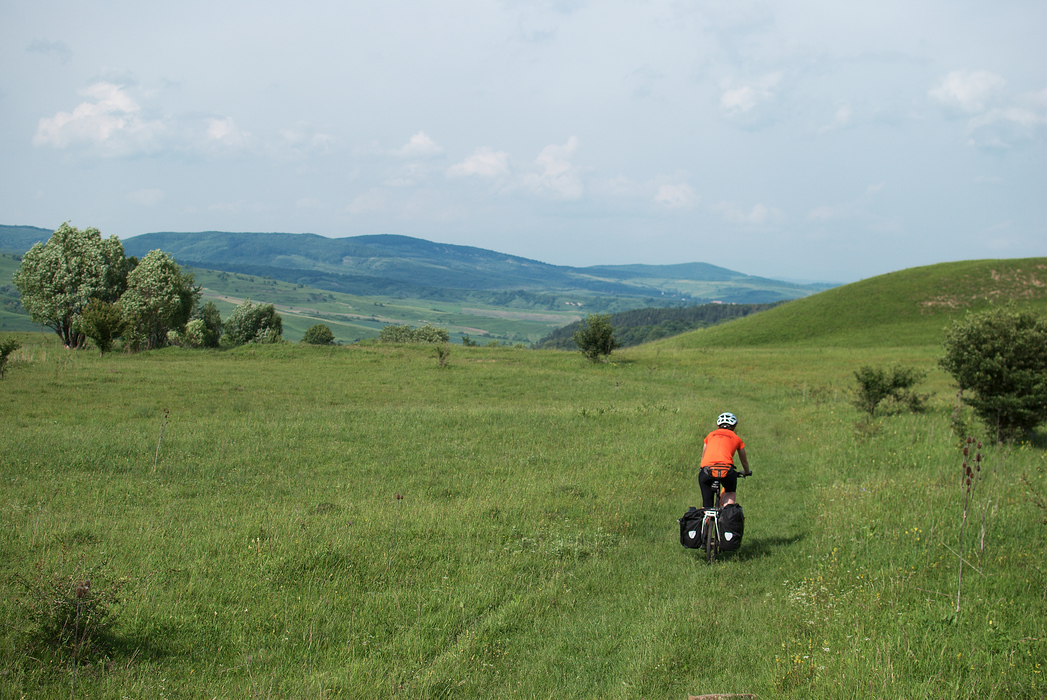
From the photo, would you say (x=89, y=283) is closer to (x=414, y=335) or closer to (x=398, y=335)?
(x=414, y=335)

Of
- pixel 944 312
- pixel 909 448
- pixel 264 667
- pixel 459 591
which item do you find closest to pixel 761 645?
pixel 459 591

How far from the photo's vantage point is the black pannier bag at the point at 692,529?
9484 mm

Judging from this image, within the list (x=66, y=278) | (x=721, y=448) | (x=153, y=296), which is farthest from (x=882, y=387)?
(x=66, y=278)

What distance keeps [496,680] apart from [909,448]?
15.3m

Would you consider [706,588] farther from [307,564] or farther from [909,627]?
[307,564]

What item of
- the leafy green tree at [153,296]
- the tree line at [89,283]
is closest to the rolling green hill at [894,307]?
the leafy green tree at [153,296]

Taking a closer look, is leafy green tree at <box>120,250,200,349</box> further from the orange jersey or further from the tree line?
the orange jersey

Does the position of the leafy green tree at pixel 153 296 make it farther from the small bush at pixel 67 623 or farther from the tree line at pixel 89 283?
the small bush at pixel 67 623

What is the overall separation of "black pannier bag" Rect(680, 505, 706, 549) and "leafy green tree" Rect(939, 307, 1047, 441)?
44.7 feet

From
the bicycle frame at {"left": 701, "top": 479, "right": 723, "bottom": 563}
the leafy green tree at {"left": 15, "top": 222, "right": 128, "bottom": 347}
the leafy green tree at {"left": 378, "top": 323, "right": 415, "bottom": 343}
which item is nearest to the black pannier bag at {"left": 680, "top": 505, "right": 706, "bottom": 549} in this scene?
the bicycle frame at {"left": 701, "top": 479, "right": 723, "bottom": 563}

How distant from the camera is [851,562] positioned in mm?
8758

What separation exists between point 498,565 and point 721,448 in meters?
4.02

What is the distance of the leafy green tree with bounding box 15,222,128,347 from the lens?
178ft

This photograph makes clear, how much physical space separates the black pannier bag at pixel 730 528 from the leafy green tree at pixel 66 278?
60890 mm
